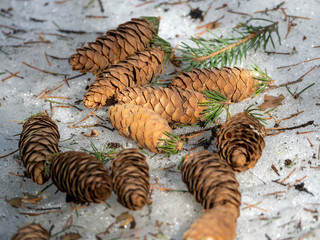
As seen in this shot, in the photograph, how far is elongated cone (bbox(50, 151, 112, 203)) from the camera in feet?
5.02

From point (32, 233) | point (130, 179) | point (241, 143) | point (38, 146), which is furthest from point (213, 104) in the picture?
point (32, 233)

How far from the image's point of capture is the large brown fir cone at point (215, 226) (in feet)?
4.42

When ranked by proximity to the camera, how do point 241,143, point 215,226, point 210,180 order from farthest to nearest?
1. point 241,143
2. point 210,180
3. point 215,226

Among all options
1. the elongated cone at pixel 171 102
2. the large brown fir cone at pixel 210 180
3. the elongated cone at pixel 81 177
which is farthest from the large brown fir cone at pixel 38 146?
the large brown fir cone at pixel 210 180

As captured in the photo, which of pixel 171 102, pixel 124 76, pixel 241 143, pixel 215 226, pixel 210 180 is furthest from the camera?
pixel 124 76

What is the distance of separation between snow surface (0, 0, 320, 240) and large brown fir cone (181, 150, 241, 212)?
0.38 feet

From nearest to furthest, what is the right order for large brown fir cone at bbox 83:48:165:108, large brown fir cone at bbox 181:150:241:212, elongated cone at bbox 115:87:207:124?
large brown fir cone at bbox 181:150:241:212
elongated cone at bbox 115:87:207:124
large brown fir cone at bbox 83:48:165:108

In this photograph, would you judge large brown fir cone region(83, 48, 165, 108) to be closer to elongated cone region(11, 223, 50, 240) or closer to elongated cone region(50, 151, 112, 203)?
elongated cone region(50, 151, 112, 203)

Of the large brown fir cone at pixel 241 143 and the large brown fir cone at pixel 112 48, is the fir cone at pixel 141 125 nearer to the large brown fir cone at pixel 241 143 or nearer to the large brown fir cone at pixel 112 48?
the large brown fir cone at pixel 241 143

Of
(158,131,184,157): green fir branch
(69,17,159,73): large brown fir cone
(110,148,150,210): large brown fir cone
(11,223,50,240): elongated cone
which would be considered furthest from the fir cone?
(11,223,50,240): elongated cone

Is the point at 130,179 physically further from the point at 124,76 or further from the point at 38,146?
the point at 124,76

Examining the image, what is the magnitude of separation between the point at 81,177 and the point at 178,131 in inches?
24.8

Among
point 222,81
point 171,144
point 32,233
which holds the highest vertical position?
point 222,81

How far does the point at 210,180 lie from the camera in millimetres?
1530
